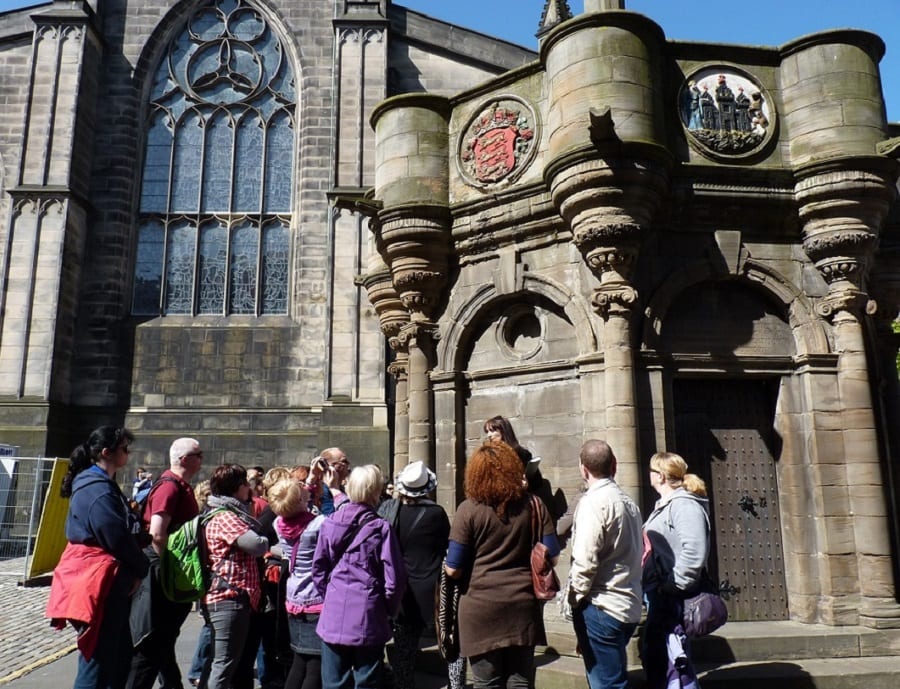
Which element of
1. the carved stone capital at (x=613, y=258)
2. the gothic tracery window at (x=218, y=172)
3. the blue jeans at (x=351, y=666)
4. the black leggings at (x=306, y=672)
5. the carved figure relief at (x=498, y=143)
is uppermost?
the gothic tracery window at (x=218, y=172)

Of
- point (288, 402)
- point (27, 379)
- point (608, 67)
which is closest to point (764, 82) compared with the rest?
point (608, 67)

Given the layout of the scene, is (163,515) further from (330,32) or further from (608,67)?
(330,32)

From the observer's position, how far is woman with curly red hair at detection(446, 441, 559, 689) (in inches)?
133

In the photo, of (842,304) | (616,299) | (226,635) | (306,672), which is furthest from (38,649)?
(842,304)

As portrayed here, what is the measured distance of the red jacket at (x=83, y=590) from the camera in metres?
3.51

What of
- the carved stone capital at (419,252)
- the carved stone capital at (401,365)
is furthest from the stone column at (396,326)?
the carved stone capital at (419,252)

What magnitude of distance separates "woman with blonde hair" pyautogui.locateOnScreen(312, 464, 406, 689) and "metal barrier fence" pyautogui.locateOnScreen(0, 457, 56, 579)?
9285 mm

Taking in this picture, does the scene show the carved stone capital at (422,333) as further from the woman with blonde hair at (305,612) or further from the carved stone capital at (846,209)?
the carved stone capital at (846,209)

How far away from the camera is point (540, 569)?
3.45 metres

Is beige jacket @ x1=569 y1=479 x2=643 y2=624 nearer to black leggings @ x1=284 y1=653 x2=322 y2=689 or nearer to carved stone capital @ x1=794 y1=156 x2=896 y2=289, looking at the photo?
black leggings @ x1=284 y1=653 x2=322 y2=689

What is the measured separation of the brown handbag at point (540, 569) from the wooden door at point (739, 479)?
A: 8.90 feet

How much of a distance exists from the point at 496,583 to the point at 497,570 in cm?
6

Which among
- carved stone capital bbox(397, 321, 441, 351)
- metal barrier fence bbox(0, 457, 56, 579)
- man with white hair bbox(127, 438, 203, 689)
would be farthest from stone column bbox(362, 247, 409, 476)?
metal barrier fence bbox(0, 457, 56, 579)

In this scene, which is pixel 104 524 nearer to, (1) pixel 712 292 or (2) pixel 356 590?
(2) pixel 356 590
